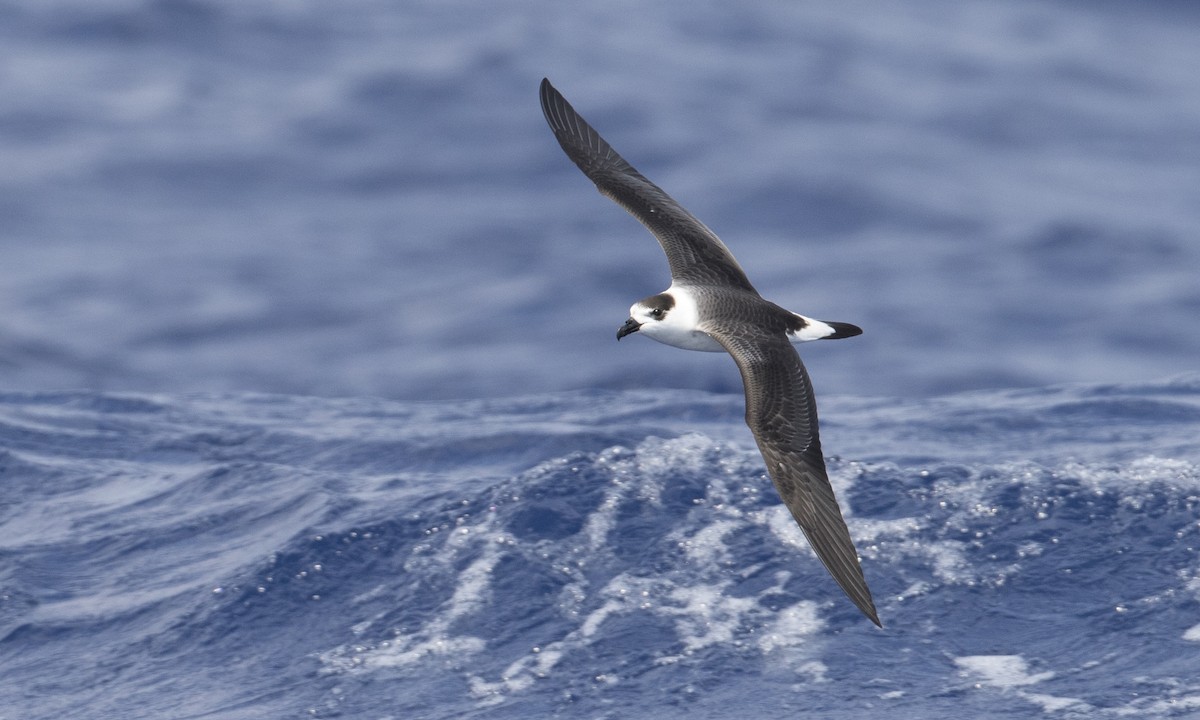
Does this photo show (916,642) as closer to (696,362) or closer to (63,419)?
(696,362)

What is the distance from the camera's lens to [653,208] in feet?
41.6

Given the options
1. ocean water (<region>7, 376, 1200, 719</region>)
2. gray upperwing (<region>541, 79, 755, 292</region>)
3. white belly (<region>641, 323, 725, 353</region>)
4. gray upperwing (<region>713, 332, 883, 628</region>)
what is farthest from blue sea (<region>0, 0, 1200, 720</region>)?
gray upperwing (<region>541, 79, 755, 292</region>)

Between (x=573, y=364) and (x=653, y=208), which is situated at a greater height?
(x=653, y=208)

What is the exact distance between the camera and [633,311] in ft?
36.7

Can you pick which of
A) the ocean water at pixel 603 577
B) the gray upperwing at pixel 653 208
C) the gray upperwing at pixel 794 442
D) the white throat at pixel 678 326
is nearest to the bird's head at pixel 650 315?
the white throat at pixel 678 326

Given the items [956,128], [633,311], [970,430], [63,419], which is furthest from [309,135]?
[633,311]

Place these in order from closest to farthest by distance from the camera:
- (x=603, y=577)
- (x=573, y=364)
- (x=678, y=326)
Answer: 1. (x=678, y=326)
2. (x=603, y=577)
3. (x=573, y=364)

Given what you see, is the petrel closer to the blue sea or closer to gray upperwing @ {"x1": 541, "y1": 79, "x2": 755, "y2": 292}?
gray upperwing @ {"x1": 541, "y1": 79, "x2": 755, "y2": 292}

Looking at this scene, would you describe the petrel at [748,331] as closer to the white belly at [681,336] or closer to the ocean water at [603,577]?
the white belly at [681,336]

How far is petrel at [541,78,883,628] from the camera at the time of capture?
32.4 ft

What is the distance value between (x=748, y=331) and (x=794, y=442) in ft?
3.49

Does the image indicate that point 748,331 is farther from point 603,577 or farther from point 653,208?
Answer: point 603,577

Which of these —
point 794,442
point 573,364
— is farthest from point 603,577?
point 573,364

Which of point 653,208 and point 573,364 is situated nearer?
point 653,208
